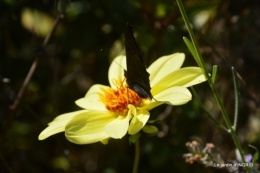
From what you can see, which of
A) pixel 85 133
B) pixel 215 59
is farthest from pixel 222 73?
pixel 85 133

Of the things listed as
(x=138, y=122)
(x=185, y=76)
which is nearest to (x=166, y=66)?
(x=185, y=76)

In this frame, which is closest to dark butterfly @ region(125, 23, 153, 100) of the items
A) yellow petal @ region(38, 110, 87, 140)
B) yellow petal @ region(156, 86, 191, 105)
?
yellow petal @ region(156, 86, 191, 105)

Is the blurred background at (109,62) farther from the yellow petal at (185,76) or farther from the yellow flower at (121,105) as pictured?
the yellow petal at (185,76)

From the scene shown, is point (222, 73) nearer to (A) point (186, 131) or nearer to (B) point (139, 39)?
(A) point (186, 131)

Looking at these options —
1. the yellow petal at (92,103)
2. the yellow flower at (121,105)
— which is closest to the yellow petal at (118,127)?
the yellow flower at (121,105)

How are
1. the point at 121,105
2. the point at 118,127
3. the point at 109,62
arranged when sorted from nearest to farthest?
1. the point at 118,127
2. the point at 121,105
3. the point at 109,62

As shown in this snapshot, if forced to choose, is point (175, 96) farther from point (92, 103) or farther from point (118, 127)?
point (92, 103)
